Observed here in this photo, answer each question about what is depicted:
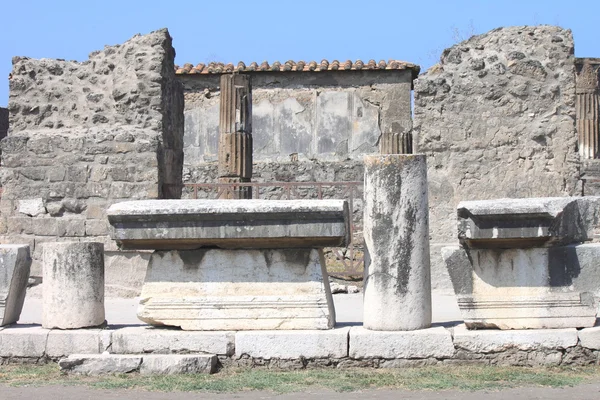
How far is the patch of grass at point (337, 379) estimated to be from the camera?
5.66 metres

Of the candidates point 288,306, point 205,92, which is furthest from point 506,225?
point 205,92

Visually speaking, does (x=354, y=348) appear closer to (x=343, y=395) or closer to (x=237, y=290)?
(x=343, y=395)

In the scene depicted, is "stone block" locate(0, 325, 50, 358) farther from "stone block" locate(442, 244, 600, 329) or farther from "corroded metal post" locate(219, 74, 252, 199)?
"corroded metal post" locate(219, 74, 252, 199)

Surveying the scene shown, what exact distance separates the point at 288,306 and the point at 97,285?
57.8 inches

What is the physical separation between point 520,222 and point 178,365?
249 cm

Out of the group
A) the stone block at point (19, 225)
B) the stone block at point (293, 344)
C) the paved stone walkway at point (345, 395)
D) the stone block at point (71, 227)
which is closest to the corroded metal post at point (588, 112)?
the stone block at point (71, 227)

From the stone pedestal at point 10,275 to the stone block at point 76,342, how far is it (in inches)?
21.2

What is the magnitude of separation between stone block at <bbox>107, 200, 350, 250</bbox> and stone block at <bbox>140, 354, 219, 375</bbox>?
83cm

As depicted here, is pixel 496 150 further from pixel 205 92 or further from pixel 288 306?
pixel 205 92

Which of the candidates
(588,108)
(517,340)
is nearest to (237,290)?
(517,340)

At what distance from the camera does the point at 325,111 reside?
76.6 feet

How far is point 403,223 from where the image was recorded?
639 centimetres

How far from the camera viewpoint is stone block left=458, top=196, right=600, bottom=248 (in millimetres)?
6094

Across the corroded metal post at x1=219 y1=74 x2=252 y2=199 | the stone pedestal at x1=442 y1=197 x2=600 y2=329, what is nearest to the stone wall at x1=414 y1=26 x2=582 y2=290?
the stone pedestal at x1=442 y1=197 x2=600 y2=329
